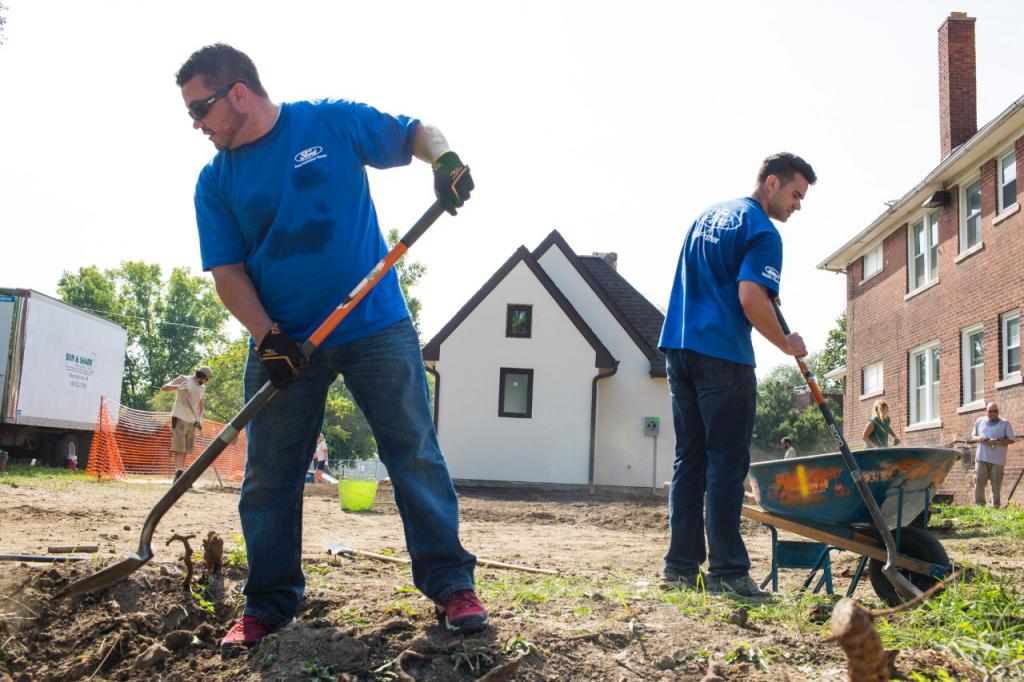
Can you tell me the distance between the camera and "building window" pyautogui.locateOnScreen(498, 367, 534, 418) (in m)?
23.9

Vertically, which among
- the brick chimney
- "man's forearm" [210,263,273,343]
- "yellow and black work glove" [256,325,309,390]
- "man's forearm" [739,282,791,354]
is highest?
the brick chimney

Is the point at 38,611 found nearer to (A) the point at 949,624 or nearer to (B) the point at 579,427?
(A) the point at 949,624

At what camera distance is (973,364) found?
17156mm

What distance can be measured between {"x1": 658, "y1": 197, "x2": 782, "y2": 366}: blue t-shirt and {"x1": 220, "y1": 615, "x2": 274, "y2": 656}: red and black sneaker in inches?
89.4

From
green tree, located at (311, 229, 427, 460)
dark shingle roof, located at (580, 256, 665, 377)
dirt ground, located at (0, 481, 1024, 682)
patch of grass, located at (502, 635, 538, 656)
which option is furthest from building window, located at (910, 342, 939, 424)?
green tree, located at (311, 229, 427, 460)

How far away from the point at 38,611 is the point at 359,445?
63.7 metres

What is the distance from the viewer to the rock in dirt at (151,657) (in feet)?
9.54

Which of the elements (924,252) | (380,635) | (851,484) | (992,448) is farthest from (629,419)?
(380,635)

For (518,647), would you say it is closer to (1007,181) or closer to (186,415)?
(186,415)

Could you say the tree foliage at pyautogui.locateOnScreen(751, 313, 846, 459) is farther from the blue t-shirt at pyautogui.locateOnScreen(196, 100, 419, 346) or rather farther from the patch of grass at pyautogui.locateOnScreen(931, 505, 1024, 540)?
the blue t-shirt at pyautogui.locateOnScreen(196, 100, 419, 346)

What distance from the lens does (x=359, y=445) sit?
217 ft

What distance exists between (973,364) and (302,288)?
1687cm

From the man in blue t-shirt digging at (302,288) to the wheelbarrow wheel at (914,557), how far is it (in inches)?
93.5

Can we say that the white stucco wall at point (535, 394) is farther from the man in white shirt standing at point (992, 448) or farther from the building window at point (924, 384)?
the man in white shirt standing at point (992, 448)
